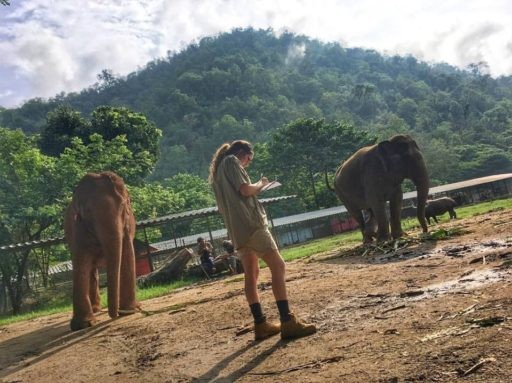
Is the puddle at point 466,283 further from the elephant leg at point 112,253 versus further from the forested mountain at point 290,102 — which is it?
the forested mountain at point 290,102

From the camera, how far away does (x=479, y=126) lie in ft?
278

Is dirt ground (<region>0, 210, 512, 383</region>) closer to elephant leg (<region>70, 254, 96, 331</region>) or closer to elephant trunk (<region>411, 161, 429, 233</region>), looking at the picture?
elephant leg (<region>70, 254, 96, 331</region>)

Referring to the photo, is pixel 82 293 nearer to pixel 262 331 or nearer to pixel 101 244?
pixel 101 244

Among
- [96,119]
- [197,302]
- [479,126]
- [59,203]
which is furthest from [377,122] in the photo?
[197,302]

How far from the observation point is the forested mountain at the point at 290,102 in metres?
78.4

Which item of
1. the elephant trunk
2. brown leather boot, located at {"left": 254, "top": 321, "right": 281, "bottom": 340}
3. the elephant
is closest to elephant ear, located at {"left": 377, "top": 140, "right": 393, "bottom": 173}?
the elephant trunk

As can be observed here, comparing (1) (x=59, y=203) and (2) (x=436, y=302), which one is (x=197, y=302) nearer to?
(2) (x=436, y=302)

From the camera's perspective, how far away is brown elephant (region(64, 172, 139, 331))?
26.6 feet

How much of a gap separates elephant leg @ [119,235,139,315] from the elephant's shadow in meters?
0.48

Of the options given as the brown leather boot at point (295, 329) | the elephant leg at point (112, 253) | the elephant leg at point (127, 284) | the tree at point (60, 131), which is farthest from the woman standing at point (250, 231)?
the tree at point (60, 131)

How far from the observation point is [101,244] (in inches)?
333

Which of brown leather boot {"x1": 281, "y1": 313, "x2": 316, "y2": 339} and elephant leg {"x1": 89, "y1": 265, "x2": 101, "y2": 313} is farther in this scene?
elephant leg {"x1": 89, "y1": 265, "x2": 101, "y2": 313}

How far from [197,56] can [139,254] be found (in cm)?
11434

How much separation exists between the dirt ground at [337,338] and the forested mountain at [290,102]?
140 feet
